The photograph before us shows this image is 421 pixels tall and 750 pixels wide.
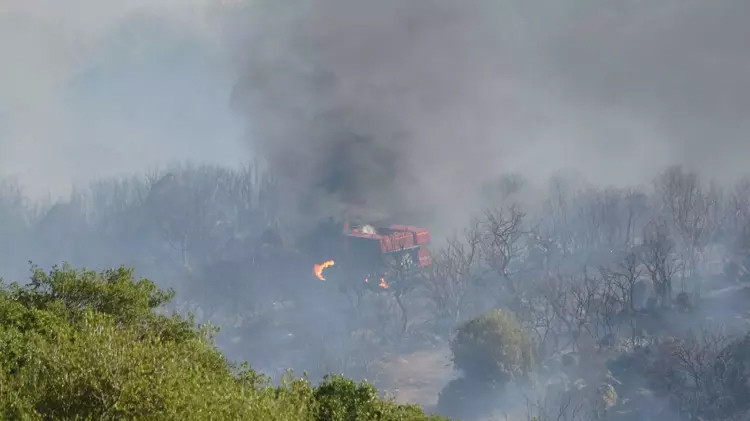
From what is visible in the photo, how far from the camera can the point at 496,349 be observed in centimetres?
8756

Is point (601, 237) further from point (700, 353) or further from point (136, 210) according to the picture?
point (136, 210)

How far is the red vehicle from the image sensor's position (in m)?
136

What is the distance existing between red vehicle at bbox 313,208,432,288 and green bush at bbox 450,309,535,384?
41.4m

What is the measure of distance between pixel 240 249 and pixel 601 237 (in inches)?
3391

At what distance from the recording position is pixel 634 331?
9388 centimetres

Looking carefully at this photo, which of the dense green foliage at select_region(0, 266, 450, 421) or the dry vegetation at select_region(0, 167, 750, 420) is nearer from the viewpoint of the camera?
the dense green foliage at select_region(0, 266, 450, 421)

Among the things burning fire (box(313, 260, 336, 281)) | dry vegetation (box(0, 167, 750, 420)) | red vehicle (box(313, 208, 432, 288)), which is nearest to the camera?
dry vegetation (box(0, 167, 750, 420))

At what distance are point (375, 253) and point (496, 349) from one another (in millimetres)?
56261

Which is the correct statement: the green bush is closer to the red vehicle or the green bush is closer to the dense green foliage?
the red vehicle

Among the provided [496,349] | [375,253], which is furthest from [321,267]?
[496,349]

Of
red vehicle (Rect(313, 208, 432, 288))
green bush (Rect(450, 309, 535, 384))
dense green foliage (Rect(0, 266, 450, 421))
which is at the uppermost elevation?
red vehicle (Rect(313, 208, 432, 288))

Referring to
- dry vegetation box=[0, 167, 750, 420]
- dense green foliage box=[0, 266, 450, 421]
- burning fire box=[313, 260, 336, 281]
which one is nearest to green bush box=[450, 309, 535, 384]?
dry vegetation box=[0, 167, 750, 420]

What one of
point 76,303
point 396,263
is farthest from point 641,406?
point 76,303

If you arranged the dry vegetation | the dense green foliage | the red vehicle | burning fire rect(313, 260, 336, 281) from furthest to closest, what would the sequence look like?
burning fire rect(313, 260, 336, 281) < the red vehicle < the dry vegetation < the dense green foliage
